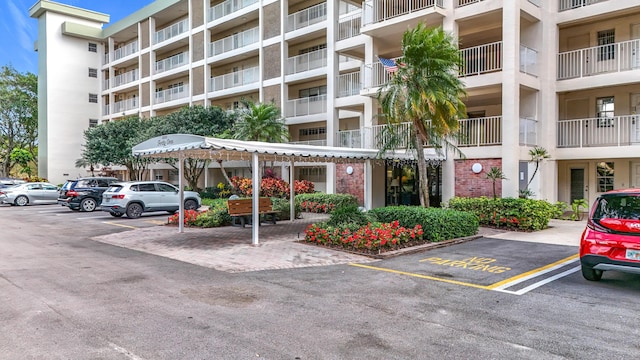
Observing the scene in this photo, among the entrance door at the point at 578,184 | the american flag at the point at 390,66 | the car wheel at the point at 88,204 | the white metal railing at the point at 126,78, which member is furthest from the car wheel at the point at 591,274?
the white metal railing at the point at 126,78

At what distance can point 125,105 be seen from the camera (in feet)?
133

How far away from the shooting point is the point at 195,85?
32.8 m

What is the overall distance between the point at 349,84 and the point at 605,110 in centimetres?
1157

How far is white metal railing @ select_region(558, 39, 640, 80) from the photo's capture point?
53.4 feet

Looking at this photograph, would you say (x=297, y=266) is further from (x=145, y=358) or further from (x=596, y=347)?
(x=596, y=347)

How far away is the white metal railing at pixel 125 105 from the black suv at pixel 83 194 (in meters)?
18.4

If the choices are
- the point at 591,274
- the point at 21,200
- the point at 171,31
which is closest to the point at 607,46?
the point at 591,274

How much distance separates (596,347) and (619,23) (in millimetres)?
16999

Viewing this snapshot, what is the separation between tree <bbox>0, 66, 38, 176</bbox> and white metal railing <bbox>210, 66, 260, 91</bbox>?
27.6 metres

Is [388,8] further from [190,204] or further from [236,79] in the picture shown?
[236,79]

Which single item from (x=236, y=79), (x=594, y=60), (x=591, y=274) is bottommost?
(x=591, y=274)

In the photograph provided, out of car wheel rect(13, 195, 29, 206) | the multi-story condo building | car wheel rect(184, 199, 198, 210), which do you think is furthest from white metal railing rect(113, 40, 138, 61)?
car wheel rect(184, 199, 198, 210)

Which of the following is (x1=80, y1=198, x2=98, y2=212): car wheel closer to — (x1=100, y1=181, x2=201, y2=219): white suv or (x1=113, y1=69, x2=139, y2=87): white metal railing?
(x1=100, y1=181, x2=201, y2=219): white suv

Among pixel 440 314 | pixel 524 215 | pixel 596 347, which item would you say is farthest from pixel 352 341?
pixel 524 215
